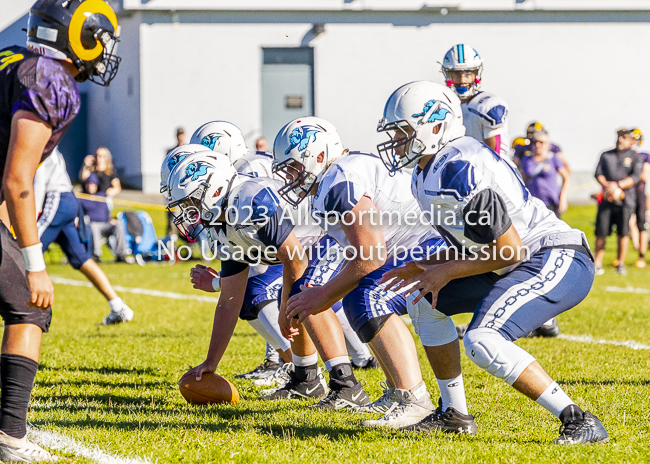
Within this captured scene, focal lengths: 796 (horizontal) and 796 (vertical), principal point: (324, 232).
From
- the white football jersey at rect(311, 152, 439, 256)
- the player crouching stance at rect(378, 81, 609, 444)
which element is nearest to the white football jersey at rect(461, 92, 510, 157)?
the white football jersey at rect(311, 152, 439, 256)

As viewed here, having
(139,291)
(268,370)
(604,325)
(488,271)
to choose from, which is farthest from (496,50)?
(488,271)

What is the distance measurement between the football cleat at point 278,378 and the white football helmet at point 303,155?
1476 mm

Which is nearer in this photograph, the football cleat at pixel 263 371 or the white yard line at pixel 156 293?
the football cleat at pixel 263 371

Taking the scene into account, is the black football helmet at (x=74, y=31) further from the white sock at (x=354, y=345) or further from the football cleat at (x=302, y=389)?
the white sock at (x=354, y=345)

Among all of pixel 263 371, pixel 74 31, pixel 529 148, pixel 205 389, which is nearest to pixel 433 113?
pixel 74 31

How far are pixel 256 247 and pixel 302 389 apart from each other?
102 cm

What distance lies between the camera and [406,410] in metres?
3.93

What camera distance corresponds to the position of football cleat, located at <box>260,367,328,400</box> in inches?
186

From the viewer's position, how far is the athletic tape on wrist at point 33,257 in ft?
10.3

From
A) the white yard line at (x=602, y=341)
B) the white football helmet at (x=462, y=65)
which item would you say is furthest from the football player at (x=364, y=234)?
the white yard line at (x=602, y=341)

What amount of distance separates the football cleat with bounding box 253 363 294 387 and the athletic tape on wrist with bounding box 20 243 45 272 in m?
2.27

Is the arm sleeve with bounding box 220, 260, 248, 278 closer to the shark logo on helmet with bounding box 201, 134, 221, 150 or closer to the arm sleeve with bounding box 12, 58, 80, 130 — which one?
the shark logo on helmet with bounding box 201, 134, 221, 150

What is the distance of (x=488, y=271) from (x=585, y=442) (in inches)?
32.8

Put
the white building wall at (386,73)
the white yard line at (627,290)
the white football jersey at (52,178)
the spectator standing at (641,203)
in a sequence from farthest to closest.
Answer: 1. the white building wall at (386,73)
2. the spectator standing at (641,203)
3. the white yard line at (627,290)
4. the white football jersey at (52,178)
